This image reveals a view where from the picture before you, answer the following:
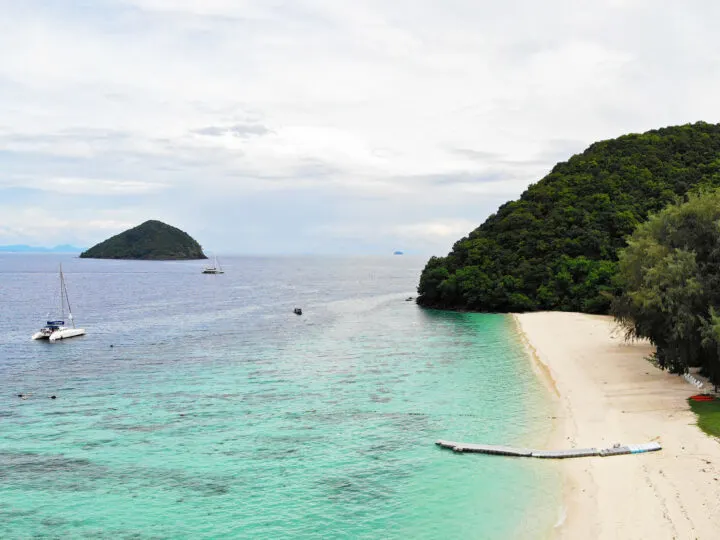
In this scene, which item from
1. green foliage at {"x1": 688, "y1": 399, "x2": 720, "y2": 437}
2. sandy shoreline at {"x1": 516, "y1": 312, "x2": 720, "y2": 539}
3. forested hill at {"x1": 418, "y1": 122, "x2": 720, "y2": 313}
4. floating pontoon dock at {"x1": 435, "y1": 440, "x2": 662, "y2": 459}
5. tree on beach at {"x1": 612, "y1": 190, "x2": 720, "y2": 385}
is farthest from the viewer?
forested hill at {"x1": 418, "y1": 122, "x2": 720, "y2": 313}

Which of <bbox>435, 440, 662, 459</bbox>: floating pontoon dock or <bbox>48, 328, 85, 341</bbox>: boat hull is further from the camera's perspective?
<bbox>48, 328, 85, 341</bbox>: boat hull

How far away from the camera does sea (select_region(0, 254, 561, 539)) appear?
Result: 2362 cm

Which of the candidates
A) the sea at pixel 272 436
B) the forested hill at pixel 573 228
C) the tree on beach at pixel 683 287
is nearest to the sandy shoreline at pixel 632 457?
the sea at pixel 272 436

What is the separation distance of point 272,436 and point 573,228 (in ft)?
259

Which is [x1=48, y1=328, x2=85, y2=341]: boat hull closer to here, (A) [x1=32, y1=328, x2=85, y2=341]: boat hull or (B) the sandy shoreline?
(A) [x1=32, y1=328, x2=85, y2=341]: boat hull

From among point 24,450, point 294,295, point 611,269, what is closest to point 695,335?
point 24,450

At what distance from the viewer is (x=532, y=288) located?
93.8 m

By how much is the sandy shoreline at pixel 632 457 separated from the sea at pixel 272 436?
146 centimetres

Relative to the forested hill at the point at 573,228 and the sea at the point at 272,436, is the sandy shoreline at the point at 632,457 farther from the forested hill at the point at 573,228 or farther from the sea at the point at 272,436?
the forested hill at the point at 573,228

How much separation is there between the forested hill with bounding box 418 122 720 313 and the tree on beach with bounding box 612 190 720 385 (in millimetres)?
43762

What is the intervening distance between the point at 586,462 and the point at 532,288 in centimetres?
6860

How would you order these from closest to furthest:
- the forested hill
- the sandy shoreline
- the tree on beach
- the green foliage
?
the sandy shoreline < the green foliage < the tree on beach < the forested hill

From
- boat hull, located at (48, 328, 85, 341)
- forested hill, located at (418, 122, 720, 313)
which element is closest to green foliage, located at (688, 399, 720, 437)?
forested hill, located at (418, 122, 720, 313)

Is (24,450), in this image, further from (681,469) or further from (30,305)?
(30,305)
